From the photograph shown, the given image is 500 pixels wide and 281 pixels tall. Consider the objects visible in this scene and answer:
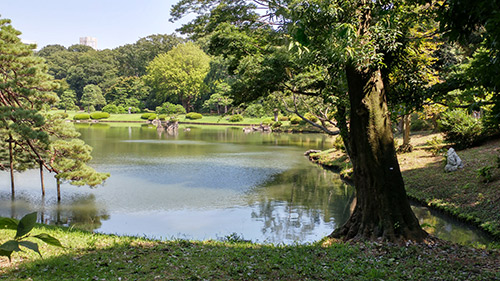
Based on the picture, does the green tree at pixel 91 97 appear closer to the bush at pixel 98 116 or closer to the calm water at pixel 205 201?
the bush at pixel 98 116

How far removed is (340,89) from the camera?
8.66 metres

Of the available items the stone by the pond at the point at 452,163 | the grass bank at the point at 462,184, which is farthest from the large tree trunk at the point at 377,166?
the stone by the pond at the point at 452,163

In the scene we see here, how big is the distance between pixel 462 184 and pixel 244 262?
328 inches

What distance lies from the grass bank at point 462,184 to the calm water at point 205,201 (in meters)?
0.42

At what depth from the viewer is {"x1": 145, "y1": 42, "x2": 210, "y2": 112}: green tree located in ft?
183

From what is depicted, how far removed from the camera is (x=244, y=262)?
16.6 feet

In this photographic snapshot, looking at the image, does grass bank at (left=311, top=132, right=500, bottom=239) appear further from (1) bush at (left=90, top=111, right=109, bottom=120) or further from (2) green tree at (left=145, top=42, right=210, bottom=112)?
(1) bush at (left=90, top=111, right=109, bottom=120)

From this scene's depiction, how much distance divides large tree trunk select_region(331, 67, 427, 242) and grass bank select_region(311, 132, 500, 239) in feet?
10.8

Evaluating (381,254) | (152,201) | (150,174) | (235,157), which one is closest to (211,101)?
(235,157)

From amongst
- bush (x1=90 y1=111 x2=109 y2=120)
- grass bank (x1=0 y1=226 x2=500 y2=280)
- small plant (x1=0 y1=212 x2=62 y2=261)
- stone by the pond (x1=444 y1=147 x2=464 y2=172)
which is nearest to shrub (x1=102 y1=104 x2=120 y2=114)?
bush (x1=90 y1=111 x2=109 y2=120)

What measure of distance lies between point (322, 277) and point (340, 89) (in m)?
5.08

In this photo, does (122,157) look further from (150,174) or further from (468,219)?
(468,219)

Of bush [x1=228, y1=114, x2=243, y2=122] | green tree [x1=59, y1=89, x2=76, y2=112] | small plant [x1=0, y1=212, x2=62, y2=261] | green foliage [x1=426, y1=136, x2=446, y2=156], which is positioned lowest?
green foliage [x1=426, y1=136, x2=446, y2=156]

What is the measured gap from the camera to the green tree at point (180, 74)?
55875 millimetres
